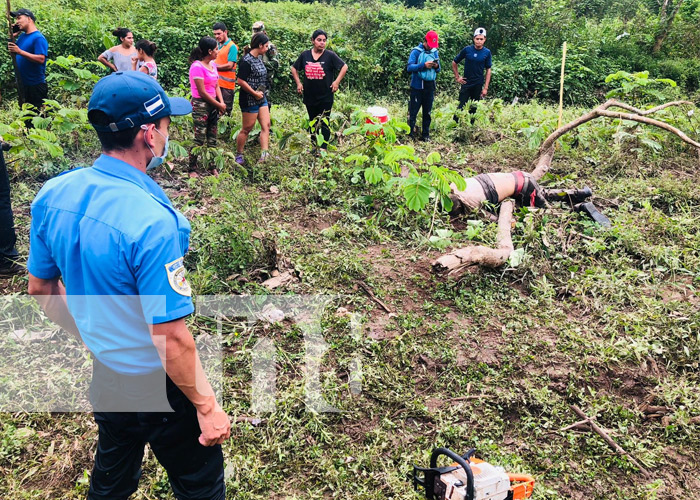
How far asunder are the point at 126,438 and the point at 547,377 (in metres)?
2.63

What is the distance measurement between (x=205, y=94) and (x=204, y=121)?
14.0 inches

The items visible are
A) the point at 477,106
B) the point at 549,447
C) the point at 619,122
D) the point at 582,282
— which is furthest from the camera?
the point at 477,106

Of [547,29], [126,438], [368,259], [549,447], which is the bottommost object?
[549,447]

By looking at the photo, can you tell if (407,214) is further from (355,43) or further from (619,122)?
(355,43)

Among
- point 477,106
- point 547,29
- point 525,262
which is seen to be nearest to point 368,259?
point 525,262

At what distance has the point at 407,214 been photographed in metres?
5.21

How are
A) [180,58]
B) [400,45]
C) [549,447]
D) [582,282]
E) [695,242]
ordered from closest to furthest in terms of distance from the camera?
[549,447] < [582,282] < [695,242] < [180,58] < [400,45]

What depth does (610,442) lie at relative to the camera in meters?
3.03

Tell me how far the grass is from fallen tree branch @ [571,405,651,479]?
0.12ft

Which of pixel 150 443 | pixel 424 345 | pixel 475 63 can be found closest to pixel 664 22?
pixel 475 63

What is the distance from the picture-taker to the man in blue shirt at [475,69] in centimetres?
806

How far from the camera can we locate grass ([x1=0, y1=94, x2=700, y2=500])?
282cm

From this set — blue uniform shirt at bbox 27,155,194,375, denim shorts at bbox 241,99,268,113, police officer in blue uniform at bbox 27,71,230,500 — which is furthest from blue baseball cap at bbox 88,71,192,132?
denim shorts at bbox 241,99,268,113

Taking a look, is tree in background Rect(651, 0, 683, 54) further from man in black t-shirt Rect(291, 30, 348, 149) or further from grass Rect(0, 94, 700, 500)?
man in black t-shirt Rect(291, 30, 348, 149)
